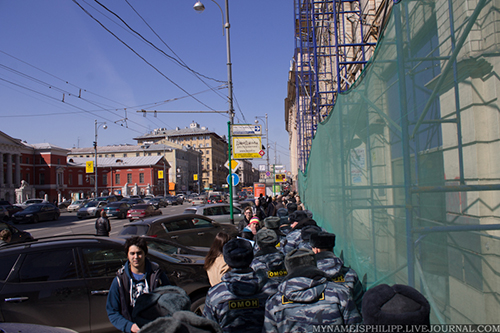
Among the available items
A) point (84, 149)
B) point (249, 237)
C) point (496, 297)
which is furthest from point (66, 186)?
point (496, 297)

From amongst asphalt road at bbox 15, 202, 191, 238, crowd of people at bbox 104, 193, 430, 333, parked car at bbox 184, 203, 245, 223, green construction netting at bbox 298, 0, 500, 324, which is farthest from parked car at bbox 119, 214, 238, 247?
asphalt road at bbox 15, 202, 191, 238

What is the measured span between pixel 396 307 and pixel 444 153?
3.37 feet

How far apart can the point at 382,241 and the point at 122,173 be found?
7656cm

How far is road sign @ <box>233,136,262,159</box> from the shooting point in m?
15.6

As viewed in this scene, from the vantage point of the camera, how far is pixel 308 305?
238cm

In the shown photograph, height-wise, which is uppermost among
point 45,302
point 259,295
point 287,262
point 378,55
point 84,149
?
point 84,149

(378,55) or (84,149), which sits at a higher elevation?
(84,149)

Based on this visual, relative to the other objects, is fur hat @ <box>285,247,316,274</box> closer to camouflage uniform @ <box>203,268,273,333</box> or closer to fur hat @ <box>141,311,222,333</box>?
camouflage uniform @ <box>203,268,273,333</box>

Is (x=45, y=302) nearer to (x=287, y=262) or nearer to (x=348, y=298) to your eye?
(x=287, y=262)

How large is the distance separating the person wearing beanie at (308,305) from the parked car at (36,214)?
108ft

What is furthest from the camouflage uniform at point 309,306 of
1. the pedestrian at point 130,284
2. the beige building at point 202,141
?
the beige building at point 202,141

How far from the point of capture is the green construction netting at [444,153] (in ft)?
6.20

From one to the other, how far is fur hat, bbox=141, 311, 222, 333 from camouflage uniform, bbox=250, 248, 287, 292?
223 cm

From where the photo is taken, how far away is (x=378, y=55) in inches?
116
